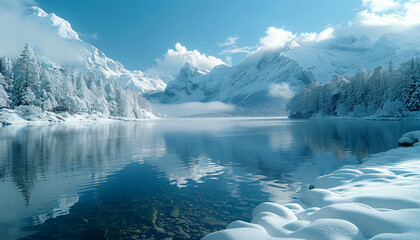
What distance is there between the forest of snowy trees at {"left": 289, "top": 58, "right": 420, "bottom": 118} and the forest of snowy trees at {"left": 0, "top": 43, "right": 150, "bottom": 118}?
121366 mm

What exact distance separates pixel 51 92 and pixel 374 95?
13180 centimetres

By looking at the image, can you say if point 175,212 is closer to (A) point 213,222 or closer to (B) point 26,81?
(A) point 213,222

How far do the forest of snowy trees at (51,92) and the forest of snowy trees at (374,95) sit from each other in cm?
12137

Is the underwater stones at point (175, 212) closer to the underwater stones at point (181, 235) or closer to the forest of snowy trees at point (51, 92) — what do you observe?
the underwater stones at point (181, 235)

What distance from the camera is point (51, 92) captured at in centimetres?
8175

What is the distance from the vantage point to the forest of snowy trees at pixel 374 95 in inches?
3231

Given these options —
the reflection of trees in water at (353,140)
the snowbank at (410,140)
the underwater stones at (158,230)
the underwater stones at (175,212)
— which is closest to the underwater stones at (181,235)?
the underwater stones at (158,230)

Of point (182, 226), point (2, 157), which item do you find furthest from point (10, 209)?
point (2, 157)

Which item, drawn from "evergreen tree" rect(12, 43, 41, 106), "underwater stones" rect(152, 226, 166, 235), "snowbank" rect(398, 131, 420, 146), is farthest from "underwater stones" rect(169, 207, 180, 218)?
"evergreen tree" rect(12, 43, 41, 106)

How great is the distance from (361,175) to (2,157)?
91.6 feet

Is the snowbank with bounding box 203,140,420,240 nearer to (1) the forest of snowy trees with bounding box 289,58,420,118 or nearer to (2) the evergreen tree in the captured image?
(2) the evergreen tree

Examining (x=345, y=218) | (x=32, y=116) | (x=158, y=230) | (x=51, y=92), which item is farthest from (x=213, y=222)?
(x=51, y=92)

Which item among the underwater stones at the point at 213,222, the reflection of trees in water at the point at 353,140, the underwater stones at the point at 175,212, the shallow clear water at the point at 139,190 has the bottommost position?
the underwater stones at the point at 213,222

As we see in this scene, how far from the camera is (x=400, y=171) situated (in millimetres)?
12062
